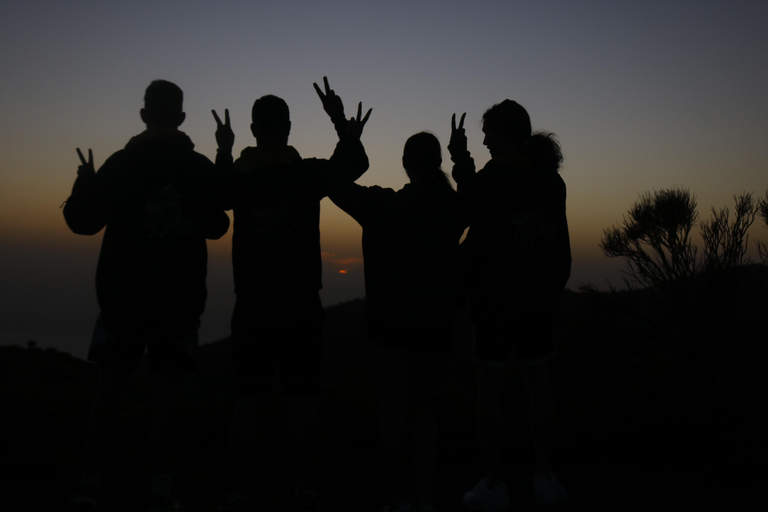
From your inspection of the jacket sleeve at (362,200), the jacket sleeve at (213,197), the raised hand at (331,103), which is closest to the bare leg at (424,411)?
the jacket sleeve at (362,200)

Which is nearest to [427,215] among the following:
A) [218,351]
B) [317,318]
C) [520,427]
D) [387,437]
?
[317,318]

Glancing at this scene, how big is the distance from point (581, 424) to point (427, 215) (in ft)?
10.7

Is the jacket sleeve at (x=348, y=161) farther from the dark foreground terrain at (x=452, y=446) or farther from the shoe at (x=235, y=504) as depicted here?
the dark foreground terrain at (x=452, y=446)

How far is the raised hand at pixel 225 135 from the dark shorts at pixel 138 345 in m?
0.88

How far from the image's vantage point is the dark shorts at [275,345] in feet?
9.53

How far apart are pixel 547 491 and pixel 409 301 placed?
131 centimetres

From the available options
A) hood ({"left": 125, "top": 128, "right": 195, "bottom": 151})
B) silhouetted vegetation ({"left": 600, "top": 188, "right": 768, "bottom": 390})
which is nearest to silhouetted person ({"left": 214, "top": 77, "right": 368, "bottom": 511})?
hood ({"left": 125, "top": 128, "right": 195, "bottom": 151})

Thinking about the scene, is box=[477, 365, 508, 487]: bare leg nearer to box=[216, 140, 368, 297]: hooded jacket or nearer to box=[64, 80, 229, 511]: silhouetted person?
box=[216, 140, 368, 297]: hooded jacket

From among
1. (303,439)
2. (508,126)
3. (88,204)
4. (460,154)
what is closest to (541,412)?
(303,439)

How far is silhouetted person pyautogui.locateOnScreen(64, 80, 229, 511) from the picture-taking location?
111 inches

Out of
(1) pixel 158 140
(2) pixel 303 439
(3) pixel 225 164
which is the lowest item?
(2) pixel 303 439

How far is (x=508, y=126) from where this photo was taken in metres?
3.29

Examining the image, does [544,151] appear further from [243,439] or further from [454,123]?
[243,439]

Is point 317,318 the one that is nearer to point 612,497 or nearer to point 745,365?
point 612,497
